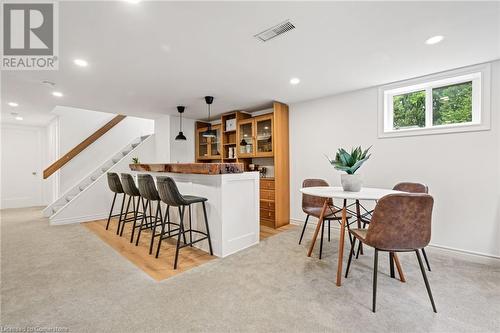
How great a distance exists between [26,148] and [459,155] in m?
9.83

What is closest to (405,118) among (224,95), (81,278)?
(224,95)

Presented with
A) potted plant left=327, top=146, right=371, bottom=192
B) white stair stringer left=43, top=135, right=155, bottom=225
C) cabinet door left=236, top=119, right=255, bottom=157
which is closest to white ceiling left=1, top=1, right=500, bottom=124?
cabinet door left=236, top=119, right=255, bottom=157

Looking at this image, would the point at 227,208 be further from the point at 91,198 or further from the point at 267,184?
the point at 91,198

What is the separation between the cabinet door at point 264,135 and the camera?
424cm

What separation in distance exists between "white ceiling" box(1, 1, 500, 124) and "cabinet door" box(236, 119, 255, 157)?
0.94m

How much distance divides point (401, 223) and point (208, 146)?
4593 millimetres

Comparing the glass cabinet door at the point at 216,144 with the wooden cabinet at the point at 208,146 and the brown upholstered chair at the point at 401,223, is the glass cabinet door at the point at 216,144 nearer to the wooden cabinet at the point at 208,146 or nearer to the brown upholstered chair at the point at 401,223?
the wooden cabinet at the point at 208,146

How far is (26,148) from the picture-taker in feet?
20.9

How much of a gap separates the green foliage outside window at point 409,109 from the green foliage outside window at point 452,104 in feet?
0.44

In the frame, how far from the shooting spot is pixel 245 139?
15.6ft

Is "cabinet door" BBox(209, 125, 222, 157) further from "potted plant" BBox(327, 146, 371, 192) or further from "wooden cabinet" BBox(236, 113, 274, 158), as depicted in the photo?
"potted plant" BBox(327, 146, 371, 192)

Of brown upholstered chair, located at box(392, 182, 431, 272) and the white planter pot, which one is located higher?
the white planter pot

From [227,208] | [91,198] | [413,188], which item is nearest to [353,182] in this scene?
[413,188]

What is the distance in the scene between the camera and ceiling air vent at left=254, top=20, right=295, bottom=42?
186cm
